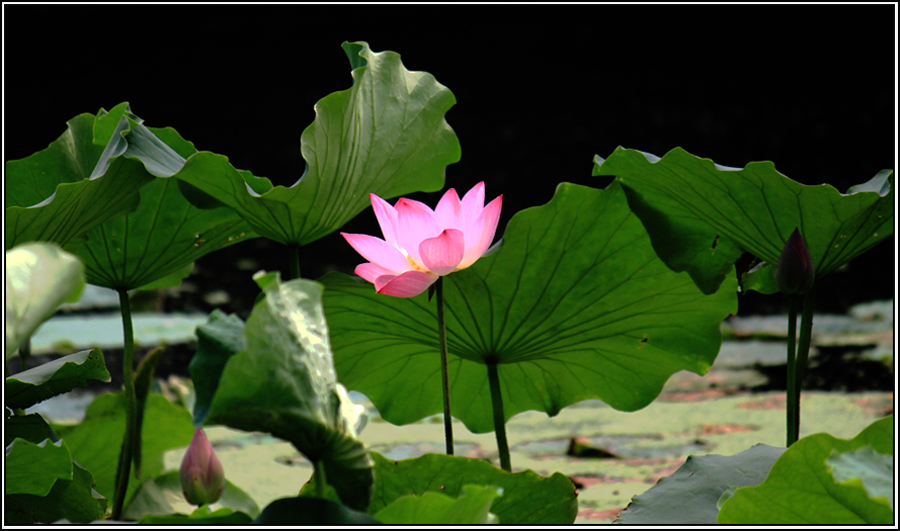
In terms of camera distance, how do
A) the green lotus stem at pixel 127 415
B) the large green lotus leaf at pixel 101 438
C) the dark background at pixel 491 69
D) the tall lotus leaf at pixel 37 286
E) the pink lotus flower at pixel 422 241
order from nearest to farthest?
the tall lotus leaf at pixel 37 286 → the pink lotus flower at pixel 422 241 → the green lotus stem at pixel 127 415 → the large green lotus leaf at pixel 101 438 → the dark background at pixel 491 69

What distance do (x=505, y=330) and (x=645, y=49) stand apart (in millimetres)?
6167

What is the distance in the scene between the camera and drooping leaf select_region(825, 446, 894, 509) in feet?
1.09

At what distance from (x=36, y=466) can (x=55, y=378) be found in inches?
2.5

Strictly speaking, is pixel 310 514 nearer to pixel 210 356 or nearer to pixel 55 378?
pixel 210 356

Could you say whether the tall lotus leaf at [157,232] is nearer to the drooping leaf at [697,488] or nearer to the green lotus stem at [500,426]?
the green lotus stem at [500,426]

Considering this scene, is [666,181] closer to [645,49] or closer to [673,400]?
[673,400]

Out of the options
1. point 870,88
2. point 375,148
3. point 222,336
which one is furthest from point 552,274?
point 870,88

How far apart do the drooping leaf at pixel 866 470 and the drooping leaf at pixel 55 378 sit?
0.44m

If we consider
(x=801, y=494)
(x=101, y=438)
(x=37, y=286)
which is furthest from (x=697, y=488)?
(x=101, y=438)

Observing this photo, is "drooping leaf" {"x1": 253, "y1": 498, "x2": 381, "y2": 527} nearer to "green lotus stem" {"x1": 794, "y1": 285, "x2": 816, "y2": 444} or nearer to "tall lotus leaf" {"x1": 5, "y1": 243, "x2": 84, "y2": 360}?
"tall lotus leaf" {"x1": 5, "y1": 243, "x2": 84, "y2": 360}

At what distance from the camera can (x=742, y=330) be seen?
1849 mm

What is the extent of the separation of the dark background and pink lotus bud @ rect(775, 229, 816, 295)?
171 inches

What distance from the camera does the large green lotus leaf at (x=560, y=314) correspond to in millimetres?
572

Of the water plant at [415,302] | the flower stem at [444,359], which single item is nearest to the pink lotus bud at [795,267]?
the water plant at [415,302]
